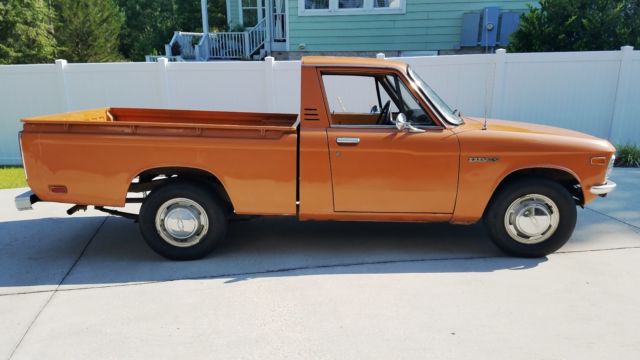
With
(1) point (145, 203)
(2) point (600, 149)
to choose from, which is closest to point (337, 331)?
(1) point (145, 203)

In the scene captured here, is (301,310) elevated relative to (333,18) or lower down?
lower down

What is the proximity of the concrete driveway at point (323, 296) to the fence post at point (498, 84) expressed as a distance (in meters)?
3.93

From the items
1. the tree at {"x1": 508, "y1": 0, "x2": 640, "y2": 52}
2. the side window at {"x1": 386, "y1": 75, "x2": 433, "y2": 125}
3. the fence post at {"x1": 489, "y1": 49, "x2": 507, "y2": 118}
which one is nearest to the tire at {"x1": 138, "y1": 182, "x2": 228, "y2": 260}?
the side window at {"x1": 386, "y1": 75, "x2": 433, "y2": 125}

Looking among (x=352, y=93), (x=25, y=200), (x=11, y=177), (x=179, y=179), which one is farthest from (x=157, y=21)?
(x=179, y=179)

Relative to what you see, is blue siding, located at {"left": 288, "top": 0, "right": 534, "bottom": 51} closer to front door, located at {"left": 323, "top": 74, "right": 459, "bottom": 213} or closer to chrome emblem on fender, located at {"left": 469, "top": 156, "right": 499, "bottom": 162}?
front door, located at {"left": 323, "top": 74, "right": 459, "bottom": 213}

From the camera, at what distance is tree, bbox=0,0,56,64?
644 inches

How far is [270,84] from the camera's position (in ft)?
29.9

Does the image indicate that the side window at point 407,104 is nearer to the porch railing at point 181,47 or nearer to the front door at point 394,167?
the front door at point 394,167

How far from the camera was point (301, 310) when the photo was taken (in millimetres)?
3773

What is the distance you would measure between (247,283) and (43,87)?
298 inches

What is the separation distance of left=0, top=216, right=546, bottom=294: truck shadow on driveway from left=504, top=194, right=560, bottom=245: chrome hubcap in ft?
0.98

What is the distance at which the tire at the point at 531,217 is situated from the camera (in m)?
4.60

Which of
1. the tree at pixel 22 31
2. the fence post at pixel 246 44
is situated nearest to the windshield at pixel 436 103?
the fence post at pixel 246 44

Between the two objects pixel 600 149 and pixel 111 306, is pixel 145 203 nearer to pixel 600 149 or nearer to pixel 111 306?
pixel 111 306
